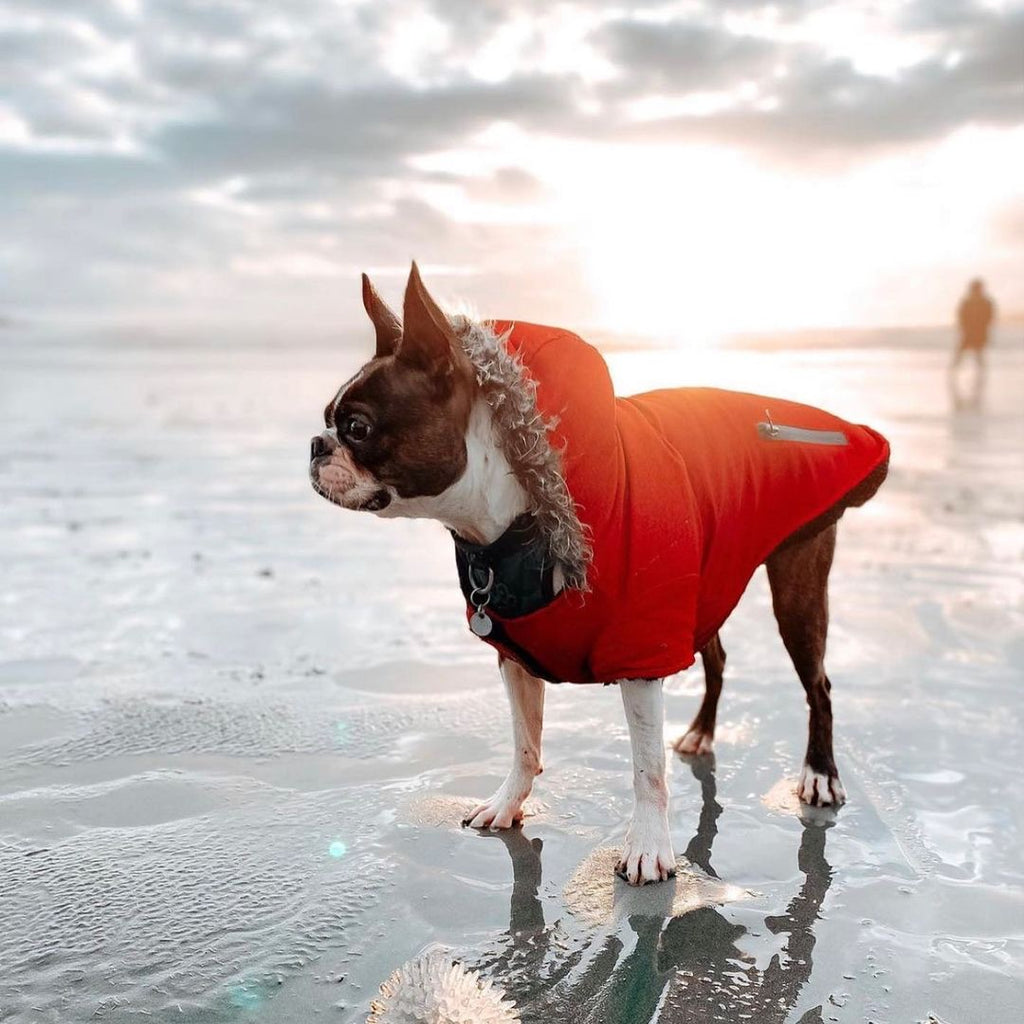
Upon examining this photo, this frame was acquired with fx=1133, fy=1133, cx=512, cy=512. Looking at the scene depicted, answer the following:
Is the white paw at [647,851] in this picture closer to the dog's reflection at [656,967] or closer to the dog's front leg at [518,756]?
the dog's reflection at [656,967]

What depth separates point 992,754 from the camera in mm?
4215

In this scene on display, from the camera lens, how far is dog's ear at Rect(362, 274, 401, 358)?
10.7 ft

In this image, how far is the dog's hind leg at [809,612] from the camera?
404 cm

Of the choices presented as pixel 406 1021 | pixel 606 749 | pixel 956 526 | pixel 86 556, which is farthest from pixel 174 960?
pixel 956 526

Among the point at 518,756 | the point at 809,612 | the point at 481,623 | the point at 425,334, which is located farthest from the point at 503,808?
the point at 425,334

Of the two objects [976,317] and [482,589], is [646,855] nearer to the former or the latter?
[482,589]

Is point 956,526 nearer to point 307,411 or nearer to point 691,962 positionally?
point 691,962

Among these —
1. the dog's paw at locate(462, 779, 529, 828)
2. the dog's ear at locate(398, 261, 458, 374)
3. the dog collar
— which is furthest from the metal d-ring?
the dog's paw at locate(462, 779, 529, 828)

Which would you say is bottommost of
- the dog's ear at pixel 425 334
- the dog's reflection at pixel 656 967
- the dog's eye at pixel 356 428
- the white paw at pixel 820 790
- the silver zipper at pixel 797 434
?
the dog's reflection at pixel 656 967

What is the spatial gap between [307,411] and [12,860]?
13.9 metres

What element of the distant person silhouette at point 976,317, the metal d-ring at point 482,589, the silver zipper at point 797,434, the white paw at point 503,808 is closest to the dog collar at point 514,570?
the metal d-ring at point 482,589

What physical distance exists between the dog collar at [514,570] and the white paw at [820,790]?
132 cm

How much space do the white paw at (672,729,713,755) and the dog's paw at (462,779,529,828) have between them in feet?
2.76

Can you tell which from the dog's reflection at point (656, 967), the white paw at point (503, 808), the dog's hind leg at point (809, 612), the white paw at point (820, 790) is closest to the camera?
the dog's reflection at point (656, 967)
